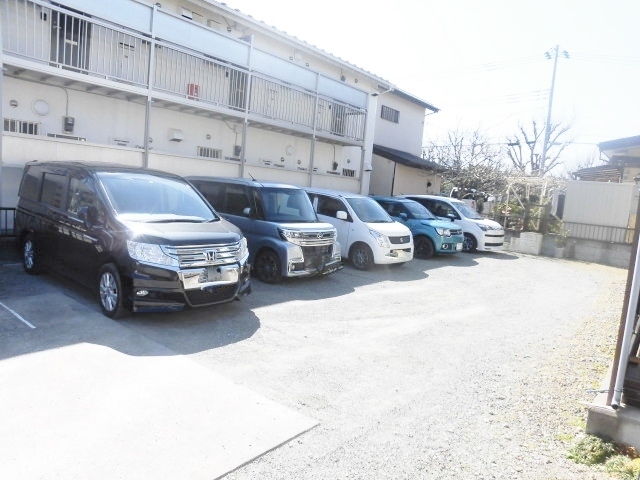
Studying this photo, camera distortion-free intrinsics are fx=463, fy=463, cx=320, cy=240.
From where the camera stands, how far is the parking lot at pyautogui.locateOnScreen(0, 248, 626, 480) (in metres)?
3.07

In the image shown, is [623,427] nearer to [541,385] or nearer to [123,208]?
[541,385]

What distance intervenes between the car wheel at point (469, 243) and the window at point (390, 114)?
9068 millimetres

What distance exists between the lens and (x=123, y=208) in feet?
19.1

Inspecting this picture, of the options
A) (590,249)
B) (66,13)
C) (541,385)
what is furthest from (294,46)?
(541,385)

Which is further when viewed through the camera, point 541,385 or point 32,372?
point 541,385

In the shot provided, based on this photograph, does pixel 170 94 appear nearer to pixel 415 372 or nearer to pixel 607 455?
pixel 415 372

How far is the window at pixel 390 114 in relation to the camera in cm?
2182

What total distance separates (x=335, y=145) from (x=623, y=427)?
49.1ft

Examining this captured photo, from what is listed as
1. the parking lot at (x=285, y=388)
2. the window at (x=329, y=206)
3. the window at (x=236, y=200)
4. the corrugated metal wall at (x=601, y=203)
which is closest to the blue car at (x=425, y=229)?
the window at (x=329, y=206)

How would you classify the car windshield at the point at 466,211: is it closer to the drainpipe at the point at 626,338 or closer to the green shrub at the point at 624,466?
the drainpipe at the point at 626,338

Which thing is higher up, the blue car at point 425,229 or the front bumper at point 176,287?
the blue car at point 425,229

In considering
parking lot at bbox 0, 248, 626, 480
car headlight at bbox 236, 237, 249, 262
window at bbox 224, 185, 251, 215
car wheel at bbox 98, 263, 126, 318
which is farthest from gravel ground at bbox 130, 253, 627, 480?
window at bbox 224, 185, 251, 215

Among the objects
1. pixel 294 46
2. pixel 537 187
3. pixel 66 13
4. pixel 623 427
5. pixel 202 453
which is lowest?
pixel 202 453

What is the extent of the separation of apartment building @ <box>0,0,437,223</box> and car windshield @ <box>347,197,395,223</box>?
2735 millimetres
